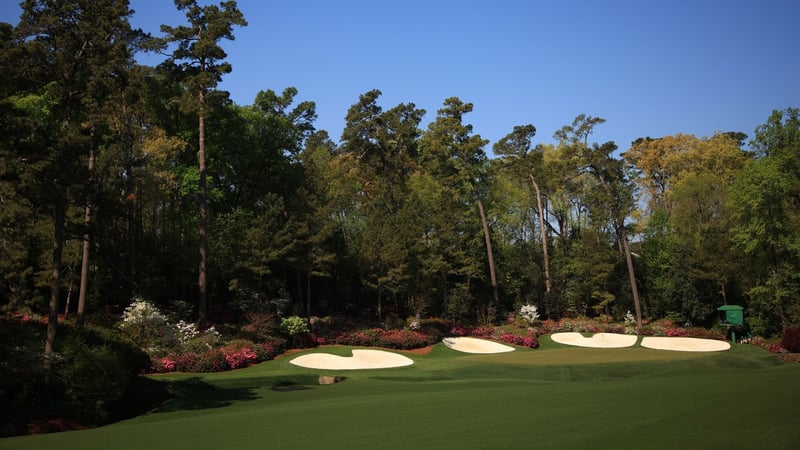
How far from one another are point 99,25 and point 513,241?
4550 centimetres

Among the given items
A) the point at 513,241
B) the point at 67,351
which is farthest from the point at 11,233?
the point at 513,241

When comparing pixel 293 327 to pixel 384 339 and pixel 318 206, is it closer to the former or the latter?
pixel 384 339

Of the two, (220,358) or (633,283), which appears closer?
(220,358)

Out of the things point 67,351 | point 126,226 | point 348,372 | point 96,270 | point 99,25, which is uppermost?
point 99,25

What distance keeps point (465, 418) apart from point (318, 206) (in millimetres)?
25427

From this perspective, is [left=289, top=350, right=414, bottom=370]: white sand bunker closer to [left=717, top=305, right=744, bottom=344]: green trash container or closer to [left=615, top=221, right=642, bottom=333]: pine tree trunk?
[left=615, top=221, right=642, bottom=333]: pine tree trunk

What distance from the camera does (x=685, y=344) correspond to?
33.6 meters

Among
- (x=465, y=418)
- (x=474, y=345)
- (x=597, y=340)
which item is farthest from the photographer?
(x=597, y=340)

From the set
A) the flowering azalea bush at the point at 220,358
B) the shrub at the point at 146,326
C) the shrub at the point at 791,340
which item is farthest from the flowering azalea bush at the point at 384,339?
the shrub at the point at 791,340

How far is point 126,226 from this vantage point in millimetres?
35375

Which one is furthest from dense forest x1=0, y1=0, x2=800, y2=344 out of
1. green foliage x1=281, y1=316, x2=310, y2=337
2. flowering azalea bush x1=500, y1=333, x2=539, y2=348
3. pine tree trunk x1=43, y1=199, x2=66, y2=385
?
flowering azalea bush x1=500, y1=333, x2=539, y2=348

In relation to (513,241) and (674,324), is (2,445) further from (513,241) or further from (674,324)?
(513,241)

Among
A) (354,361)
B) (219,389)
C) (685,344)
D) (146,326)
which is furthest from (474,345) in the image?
(219,389)

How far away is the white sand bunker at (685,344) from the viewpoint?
1245 inches
